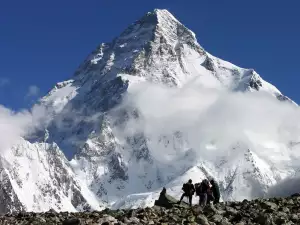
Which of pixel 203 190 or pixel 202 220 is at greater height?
pixel 203 190

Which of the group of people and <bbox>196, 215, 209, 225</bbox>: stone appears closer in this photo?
<bbox>196, 215, 209, 225</bbox>: stone

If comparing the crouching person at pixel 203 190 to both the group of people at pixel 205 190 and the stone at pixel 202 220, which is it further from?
the stone at pixel 202 220

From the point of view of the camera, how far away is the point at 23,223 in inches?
1252

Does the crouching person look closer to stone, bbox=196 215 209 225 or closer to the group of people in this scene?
the group of people

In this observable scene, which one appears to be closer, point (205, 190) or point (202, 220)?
point (202, 220)

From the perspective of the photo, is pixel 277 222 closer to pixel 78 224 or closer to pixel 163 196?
pixel 78 224

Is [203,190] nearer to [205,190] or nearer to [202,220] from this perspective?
[205,190]

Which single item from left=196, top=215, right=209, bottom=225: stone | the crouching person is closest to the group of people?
the crouching person

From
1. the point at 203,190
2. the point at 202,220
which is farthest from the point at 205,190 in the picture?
the point at 202,220

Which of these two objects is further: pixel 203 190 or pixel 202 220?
pixel 203 190

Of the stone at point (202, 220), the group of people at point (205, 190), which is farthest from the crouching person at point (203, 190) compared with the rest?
the stone at point (202, 220)

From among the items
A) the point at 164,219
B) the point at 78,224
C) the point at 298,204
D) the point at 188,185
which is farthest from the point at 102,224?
the point at 188,185

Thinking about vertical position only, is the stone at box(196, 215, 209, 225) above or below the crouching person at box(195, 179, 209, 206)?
below

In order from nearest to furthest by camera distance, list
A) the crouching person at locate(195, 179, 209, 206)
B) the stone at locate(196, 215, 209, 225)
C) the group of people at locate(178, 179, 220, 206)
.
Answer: the stone at locate(196, 215, 209, 225), the crouching person at locate(195, 179, 209, 206), the group of people at locate(178, 179, 220, 206)
